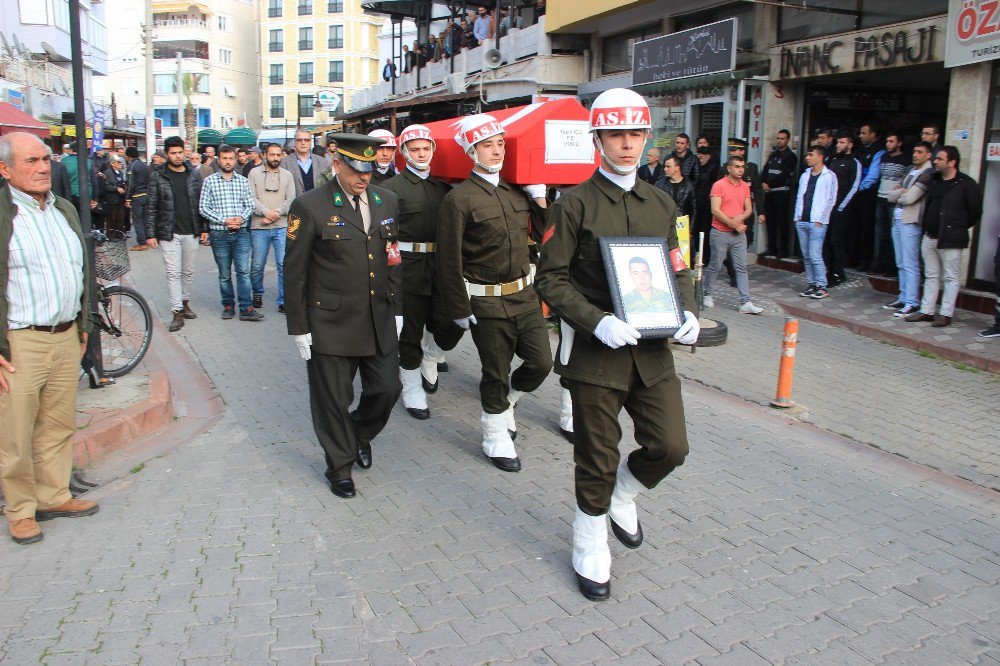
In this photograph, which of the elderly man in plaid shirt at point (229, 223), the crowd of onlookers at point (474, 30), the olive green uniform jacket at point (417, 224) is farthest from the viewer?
the crowd of onlookers at point (474, 30)

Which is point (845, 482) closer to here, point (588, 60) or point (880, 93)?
point (880, 93)

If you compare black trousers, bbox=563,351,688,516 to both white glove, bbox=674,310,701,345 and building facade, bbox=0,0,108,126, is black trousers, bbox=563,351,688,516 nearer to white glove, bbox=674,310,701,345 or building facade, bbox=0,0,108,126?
white glove, bbox=674,310,701,345

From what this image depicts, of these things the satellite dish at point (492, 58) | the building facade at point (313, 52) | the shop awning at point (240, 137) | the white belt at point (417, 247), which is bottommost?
the white belt at point (417, 247)

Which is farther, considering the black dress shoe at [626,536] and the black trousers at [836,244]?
the black trousers at [836,244]

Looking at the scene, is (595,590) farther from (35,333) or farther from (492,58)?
(492,58)

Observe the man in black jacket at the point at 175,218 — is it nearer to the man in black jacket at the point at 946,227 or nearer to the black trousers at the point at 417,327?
the black trousers at the point at 417,327

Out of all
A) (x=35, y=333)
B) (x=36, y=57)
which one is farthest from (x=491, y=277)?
(x=36, y=57)

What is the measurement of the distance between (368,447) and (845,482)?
3.16 metres

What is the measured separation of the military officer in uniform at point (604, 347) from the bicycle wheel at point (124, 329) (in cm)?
507

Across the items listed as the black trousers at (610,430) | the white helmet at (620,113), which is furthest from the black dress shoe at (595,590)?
the white helmet at (620,113)

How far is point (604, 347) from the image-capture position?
395cm

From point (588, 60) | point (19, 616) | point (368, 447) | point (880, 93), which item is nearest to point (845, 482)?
point (368, 447)

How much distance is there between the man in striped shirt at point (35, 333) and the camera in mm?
4438

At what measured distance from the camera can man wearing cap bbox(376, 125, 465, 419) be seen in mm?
6750
